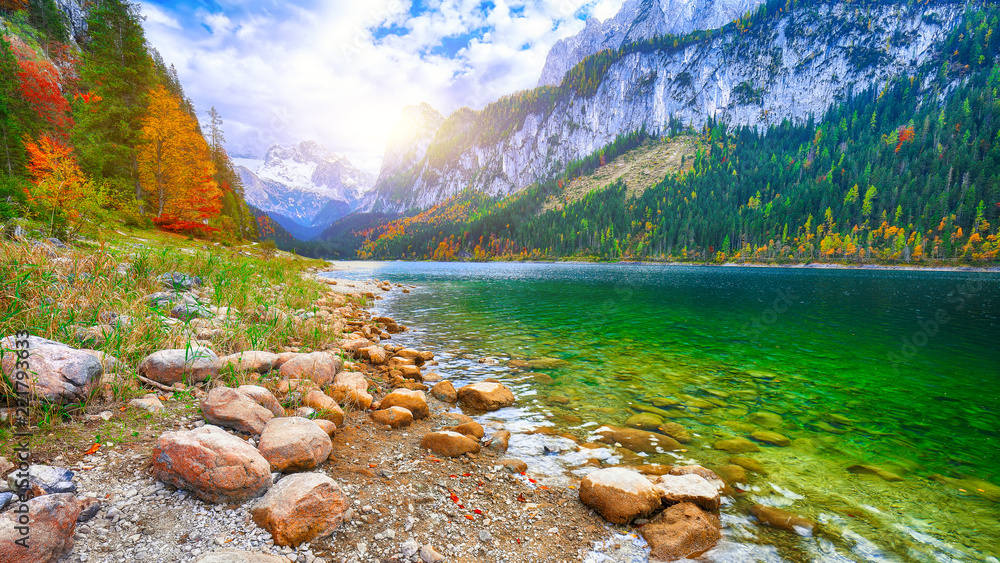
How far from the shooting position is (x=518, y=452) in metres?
6.84

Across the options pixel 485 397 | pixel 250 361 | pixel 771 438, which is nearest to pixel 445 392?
pixel 485 397

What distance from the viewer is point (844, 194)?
138 meters

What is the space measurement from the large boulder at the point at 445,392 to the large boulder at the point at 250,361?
3791 mm

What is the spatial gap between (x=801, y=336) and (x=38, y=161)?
161 ft

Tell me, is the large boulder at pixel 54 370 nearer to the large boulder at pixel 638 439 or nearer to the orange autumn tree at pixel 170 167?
the large boulder at pixel 638 439

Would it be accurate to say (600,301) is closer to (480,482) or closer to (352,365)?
(352,365)

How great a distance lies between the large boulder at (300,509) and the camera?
3562 mm

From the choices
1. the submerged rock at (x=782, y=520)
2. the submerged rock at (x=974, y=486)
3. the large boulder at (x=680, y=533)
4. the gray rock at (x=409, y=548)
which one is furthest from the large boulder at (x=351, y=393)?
the submerged rock at (x=974, y=486)

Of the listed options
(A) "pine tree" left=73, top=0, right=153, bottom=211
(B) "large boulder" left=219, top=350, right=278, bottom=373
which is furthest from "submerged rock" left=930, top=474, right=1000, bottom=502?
(A) "pine tree" left=73, top=0, right=153, bottom=211

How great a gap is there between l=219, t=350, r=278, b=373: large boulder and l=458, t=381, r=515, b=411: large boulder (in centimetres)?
437

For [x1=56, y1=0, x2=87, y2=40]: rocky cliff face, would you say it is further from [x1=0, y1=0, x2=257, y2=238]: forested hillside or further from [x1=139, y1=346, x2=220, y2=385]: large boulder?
[x1=139, y1=346, x2=220, y2=385]: large boulder

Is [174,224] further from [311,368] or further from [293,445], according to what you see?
[293,445]

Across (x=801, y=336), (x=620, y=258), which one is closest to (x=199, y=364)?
(x=801, y=336)

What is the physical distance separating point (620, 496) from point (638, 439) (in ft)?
9.31
